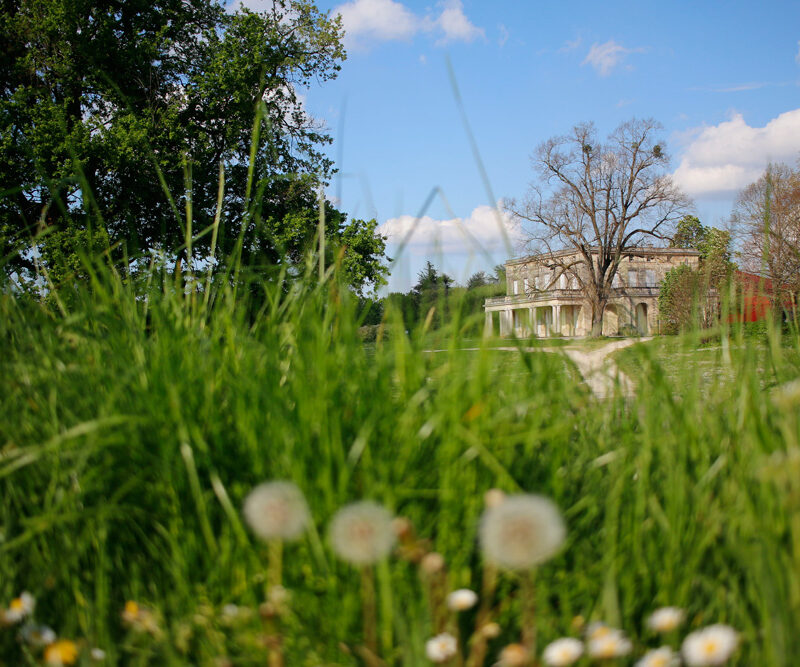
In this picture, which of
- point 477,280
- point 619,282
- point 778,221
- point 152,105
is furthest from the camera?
point 619,282

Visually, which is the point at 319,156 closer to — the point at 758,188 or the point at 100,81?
the point at 100,81

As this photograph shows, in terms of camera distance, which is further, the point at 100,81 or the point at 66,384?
the point at 100,81

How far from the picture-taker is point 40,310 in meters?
1.75

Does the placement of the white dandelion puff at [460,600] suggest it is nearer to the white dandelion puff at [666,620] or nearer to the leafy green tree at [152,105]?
the white dandelion puff at [666,620]

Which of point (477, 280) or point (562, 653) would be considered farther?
point (477, 280)

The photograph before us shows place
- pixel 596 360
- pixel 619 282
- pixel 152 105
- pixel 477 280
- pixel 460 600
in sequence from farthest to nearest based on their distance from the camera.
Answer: pixel 619 282, pixel 152 105, pixel 596 360, pixel 477 280, pixel 460 600

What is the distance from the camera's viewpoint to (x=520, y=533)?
2.71 feet

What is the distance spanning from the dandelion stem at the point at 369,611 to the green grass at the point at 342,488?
23 millimetres

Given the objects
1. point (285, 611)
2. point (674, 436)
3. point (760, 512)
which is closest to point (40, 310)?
point (285, 611)

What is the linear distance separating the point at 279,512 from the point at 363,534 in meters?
0.12

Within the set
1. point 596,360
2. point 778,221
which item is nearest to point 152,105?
A: point 596,360

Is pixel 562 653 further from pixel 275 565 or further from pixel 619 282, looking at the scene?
pixel 619 282

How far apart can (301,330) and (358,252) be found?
1484 centimetres

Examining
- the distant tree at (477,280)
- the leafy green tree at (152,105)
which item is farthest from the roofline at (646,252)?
the distant tree at (477,280)
